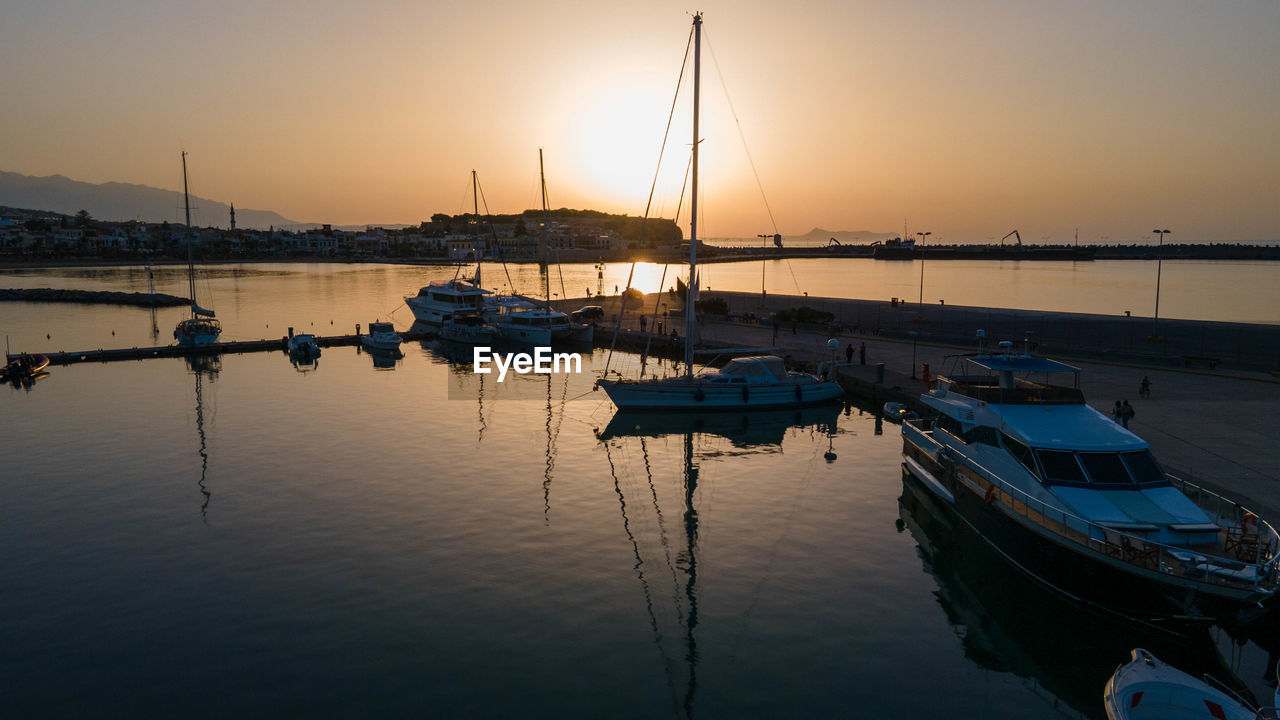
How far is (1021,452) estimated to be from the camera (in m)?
17.4

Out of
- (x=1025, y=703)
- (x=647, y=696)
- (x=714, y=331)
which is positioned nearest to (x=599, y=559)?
(x=647, y=696)

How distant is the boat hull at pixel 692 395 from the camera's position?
35000mm

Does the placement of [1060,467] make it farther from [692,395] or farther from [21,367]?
[21,367]

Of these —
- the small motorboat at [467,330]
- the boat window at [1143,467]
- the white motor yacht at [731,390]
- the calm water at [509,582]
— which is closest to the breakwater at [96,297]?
the small motorboat at [467,330]

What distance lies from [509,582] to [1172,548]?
14254 millimetres

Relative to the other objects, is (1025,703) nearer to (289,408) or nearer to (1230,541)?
(1230,541)

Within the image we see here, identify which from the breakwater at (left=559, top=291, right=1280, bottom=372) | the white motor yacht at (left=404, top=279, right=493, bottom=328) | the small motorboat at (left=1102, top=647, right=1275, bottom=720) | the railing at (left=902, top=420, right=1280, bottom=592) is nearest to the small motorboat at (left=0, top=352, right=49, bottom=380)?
the white motor yacht at (left=404, top=279, right=493, bottom=328)

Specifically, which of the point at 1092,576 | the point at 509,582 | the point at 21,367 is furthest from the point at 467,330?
the point at 1092,576

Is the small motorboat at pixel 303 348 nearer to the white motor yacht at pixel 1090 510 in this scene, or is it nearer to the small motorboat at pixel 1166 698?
the white motor yacht at pixel 1090 510

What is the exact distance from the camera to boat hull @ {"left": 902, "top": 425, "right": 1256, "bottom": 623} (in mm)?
12828

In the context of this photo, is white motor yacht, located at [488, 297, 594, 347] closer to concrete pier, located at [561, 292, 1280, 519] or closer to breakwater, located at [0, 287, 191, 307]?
concrete pier, located at [561, 292, 1280, 519]

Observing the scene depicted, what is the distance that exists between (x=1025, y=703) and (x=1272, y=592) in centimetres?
469

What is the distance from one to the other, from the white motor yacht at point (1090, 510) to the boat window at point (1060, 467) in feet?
0.08

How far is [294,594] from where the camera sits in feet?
54.4
